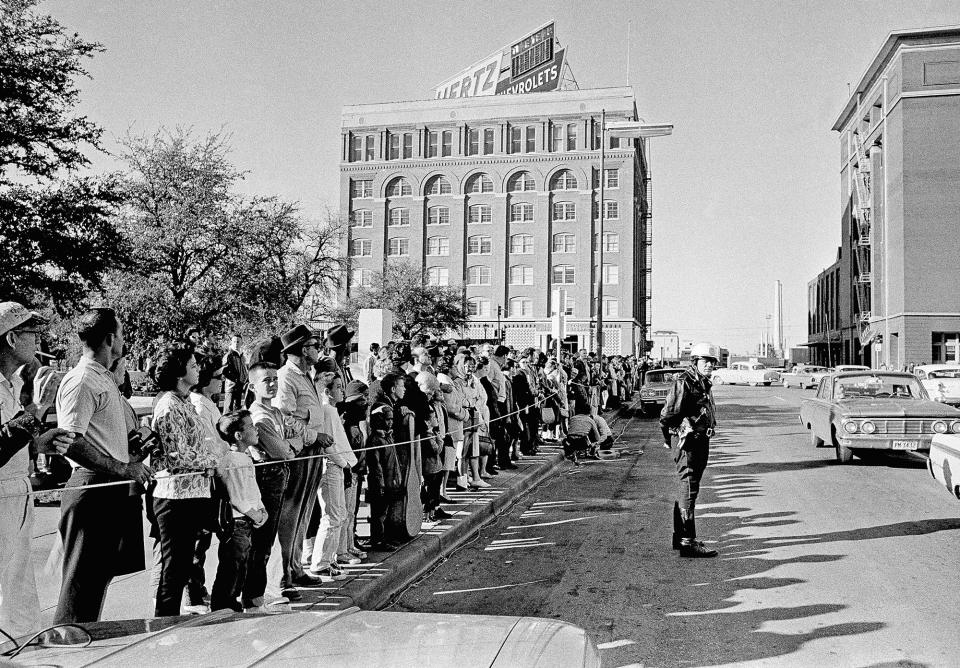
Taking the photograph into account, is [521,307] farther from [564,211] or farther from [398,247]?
[398,247]

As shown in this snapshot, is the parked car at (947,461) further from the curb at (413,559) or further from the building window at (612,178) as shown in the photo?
the building window at (612,178)

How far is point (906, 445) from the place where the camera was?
1188 centimetres

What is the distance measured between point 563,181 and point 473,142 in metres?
9.32

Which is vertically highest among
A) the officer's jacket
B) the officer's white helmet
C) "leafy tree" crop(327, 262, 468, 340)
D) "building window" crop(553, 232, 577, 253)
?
"building window" crop(553, 232, 577, 253)

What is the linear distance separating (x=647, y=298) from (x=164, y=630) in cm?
8202

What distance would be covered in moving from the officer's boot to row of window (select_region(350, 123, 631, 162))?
6342 cm

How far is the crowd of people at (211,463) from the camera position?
398cm

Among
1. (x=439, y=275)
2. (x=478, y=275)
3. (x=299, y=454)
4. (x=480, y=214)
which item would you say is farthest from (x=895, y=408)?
(x=439, y=275)

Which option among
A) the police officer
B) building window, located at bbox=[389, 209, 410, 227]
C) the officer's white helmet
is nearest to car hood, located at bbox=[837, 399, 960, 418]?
the officer's white helmet

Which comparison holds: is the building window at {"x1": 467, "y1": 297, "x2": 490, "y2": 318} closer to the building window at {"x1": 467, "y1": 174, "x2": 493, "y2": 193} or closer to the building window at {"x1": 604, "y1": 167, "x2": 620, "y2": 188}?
the building window at {"x1": 467, "y1": 174, "x2": 493, "y2": 193}

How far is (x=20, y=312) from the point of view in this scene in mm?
4078

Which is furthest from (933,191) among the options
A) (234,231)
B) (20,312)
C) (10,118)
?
(20,312)

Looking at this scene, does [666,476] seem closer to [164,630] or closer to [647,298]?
[164,630]

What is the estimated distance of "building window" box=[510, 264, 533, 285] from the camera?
2773 inches
